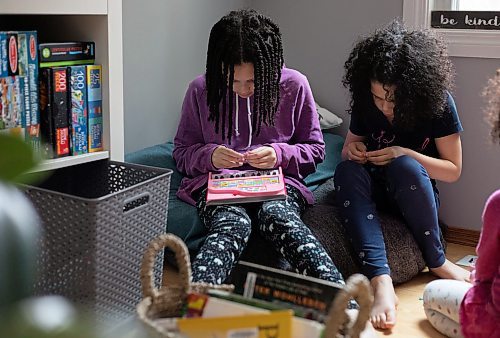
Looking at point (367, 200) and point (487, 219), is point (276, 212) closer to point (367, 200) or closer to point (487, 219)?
point (367, 200)

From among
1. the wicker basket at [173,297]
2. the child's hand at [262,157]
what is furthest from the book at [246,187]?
the wicker basket at [173,297]

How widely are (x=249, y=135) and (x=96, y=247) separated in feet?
2.48

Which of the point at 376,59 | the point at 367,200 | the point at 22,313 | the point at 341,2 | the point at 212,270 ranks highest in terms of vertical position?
the point at 341,2

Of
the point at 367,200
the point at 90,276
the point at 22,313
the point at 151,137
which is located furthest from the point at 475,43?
the point at 22,313

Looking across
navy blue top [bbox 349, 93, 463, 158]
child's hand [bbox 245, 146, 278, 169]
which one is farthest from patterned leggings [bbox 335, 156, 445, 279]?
child's hand [bbox 245, 146, 278, 169]

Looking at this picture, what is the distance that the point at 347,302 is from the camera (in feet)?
3.14

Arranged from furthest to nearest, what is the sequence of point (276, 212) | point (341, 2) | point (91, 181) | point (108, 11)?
1. point (341, 2)
2. point (276, 212)
3. point (91, 181)
4. point (108, 11)

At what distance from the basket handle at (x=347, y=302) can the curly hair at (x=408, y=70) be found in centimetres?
102

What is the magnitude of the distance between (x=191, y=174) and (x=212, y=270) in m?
0.42

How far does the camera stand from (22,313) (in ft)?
1.03

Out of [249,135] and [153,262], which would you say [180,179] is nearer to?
[249,135]

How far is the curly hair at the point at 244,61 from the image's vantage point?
1893mm

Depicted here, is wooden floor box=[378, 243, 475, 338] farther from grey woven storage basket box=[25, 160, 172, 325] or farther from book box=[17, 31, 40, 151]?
book box=[17, 31, 40, 151]

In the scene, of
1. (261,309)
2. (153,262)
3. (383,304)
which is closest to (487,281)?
(383,304)
